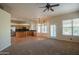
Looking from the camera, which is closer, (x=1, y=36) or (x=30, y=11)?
(x=1, y=36)

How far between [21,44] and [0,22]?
0.87m

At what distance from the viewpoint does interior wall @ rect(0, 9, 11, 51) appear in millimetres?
2780

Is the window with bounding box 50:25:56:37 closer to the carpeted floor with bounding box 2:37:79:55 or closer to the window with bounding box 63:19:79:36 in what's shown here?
the carpeted floor with bounding box 2:37:79:55

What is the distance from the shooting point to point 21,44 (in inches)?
119

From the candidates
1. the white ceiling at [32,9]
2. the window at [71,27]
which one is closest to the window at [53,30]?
the window at [71,27]

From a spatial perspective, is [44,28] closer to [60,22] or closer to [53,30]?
[53,30]

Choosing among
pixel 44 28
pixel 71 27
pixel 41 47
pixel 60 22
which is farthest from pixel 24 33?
pixel 71 27

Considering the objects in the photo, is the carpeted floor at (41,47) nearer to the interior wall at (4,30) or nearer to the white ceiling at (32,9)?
the interior wall at (4,30)

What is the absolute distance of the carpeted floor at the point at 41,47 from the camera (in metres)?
2.81

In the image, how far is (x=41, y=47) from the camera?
2.93 metres

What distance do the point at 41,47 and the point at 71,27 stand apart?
1080mm

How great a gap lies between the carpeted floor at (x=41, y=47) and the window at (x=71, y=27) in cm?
31

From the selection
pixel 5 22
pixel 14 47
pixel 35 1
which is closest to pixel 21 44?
pixel 14 47
